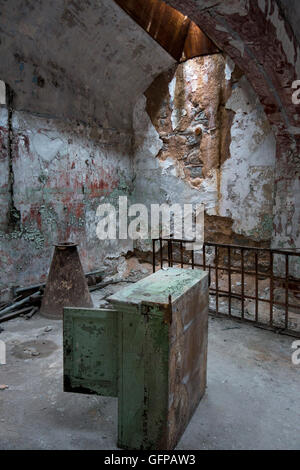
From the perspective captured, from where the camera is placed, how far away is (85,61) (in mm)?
5223

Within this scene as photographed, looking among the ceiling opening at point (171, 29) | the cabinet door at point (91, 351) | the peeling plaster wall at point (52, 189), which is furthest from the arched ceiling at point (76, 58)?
the cabinet door at point (91, 351)

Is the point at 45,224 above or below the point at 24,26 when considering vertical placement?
below

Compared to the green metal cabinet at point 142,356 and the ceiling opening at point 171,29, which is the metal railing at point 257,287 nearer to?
the green metal cabinet at point 142,356

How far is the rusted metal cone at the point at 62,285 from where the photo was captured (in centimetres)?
438

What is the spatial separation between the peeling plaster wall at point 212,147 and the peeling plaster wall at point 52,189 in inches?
28.8

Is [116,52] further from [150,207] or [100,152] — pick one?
[150,207]

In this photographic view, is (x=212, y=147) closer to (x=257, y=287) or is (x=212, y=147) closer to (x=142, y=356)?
(x=257, y=287)

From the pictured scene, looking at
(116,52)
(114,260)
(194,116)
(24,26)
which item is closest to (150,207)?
(114,260)

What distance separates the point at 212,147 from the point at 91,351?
4.35 metres

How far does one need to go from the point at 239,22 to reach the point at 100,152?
3.27 meters

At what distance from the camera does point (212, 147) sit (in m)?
5.70

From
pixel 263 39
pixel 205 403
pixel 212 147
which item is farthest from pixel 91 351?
pixel 212 147

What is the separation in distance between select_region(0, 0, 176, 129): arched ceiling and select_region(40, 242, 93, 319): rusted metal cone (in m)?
2.01

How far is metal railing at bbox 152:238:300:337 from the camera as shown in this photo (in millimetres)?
3896
